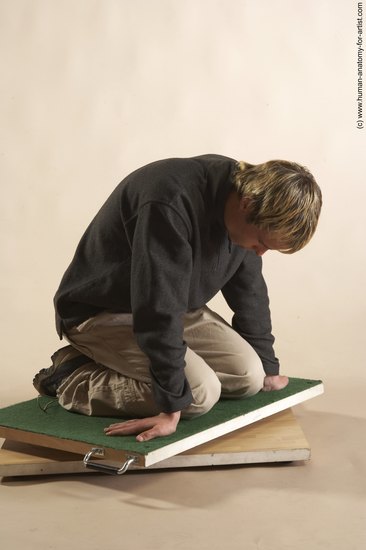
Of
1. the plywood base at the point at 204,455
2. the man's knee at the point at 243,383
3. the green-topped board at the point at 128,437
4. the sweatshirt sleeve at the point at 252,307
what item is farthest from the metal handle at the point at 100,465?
the sweatshirt sleeve at the point at 252,307


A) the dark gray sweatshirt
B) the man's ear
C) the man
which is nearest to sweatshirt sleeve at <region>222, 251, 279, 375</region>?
the man

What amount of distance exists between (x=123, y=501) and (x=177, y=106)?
2.67 m

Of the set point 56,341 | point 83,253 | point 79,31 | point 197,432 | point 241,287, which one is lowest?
point 56,341

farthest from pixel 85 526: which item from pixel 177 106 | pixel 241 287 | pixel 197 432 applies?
pixel 177 106

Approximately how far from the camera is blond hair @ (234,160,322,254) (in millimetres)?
2438

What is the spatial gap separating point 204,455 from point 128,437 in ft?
0.80

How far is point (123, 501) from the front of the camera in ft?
7.95

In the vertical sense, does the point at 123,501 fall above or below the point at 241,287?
below

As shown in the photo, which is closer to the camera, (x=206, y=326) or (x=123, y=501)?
(x=123, y=501)

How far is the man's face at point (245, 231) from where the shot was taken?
2.53 meters

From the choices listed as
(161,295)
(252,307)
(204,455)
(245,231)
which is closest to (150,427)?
(204,455)

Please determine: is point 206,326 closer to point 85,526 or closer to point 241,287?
point 241,287

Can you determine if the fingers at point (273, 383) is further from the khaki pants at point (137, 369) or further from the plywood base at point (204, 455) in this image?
the plywood base at point (204, 455)

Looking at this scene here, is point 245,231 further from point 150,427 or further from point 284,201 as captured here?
point 150,427
